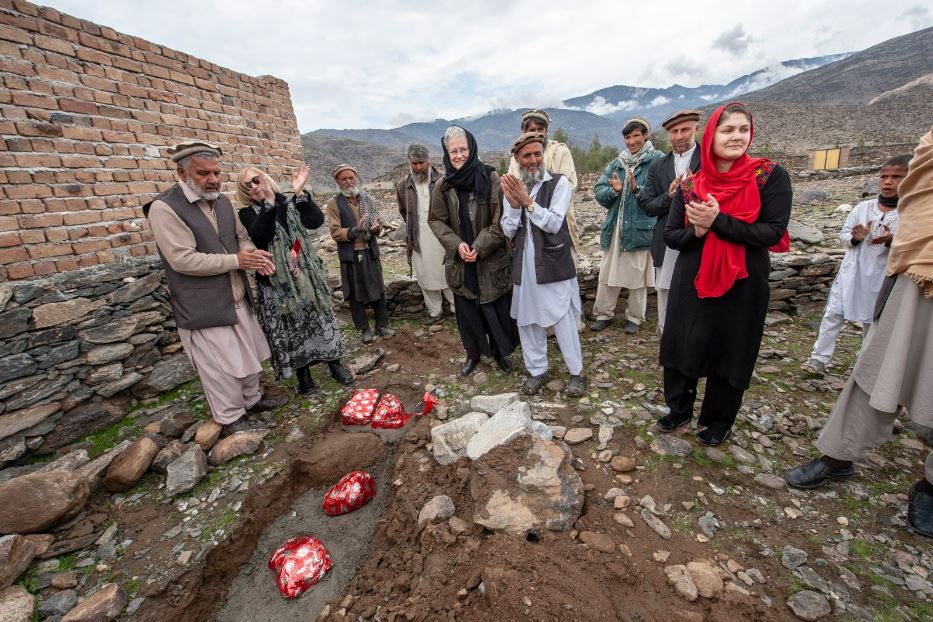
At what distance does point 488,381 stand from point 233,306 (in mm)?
2138

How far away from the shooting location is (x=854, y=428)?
206 centimetres

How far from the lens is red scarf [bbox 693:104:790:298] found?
208 centimetres

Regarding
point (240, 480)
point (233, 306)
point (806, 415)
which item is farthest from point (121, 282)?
point (806, 415)

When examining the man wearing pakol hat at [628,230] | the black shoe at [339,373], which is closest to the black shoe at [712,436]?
the man wearing pakol hat at [628,230]

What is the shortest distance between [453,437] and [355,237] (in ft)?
8.66

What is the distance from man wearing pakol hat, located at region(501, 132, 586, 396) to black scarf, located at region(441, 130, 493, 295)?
273 millimetres

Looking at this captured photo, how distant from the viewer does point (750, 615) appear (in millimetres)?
1555

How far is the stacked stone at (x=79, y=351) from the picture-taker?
115 inches

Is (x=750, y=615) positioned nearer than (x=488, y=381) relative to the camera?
Yes

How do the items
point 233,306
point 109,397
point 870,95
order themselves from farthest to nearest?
1. point 870,95
2. point 109,397
3. point 233,306

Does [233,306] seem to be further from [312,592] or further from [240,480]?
[312,592]

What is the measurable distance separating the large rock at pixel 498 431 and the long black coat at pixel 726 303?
105cm

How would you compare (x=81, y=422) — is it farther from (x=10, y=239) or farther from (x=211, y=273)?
(x=211, y=273)

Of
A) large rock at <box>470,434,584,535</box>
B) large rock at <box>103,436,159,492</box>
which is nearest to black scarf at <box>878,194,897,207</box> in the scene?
large rock at <box>470,434,584,535</box>
